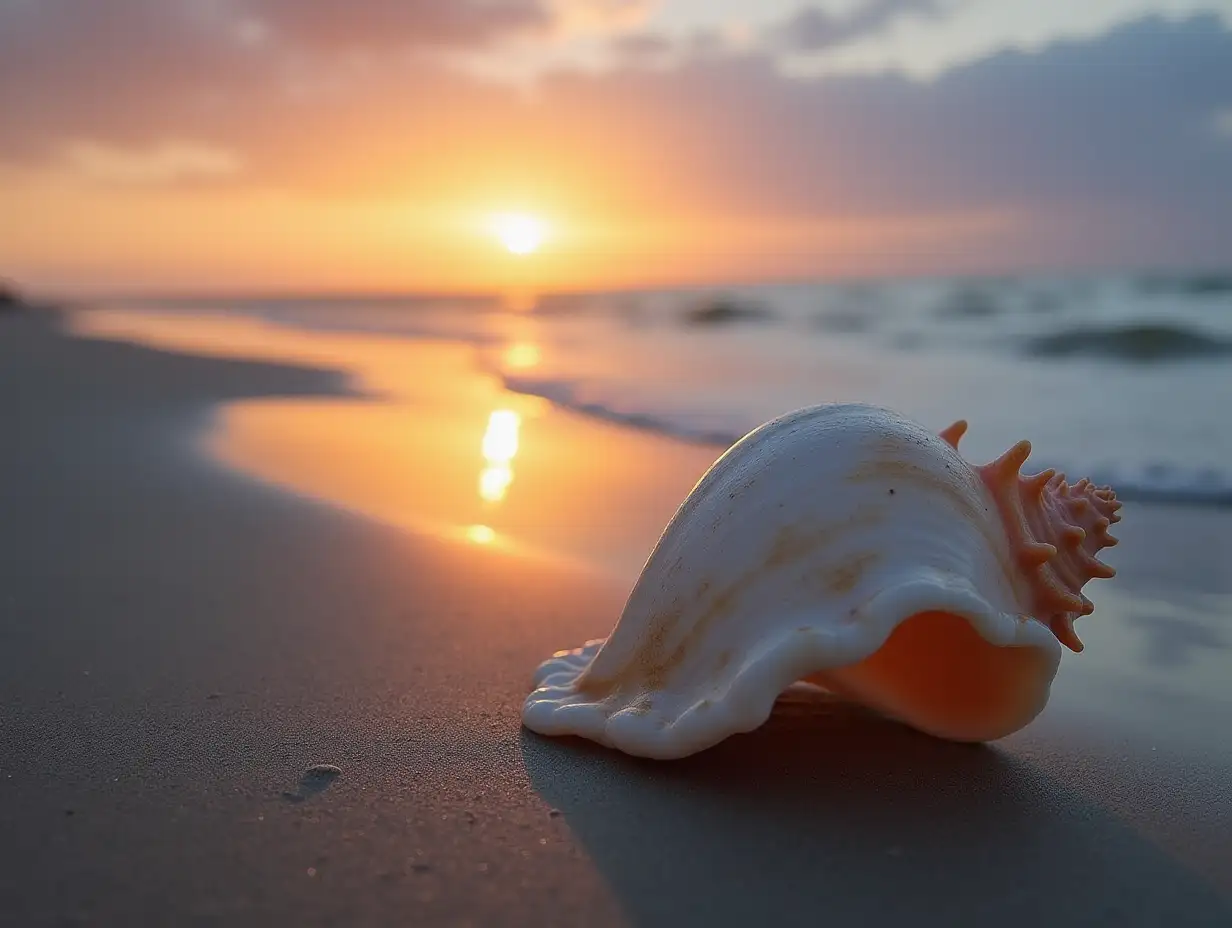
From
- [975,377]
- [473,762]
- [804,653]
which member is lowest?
[473,762]

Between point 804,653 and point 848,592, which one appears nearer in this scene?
point 804,653

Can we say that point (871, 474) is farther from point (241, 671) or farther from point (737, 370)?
point (737, 370)

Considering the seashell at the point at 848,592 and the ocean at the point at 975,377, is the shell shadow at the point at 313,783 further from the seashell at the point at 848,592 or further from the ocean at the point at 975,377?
the ocean at the point at 975,377

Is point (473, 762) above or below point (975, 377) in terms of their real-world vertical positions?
below

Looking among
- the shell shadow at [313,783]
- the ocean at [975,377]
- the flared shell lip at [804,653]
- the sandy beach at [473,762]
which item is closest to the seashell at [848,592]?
the flared shell lip at [804,653]

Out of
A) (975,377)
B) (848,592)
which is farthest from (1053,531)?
(975,377)

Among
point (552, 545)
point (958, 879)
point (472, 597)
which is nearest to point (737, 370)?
point (552, 545)

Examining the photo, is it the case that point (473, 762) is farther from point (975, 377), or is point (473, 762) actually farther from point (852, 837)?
point (975, 377)
